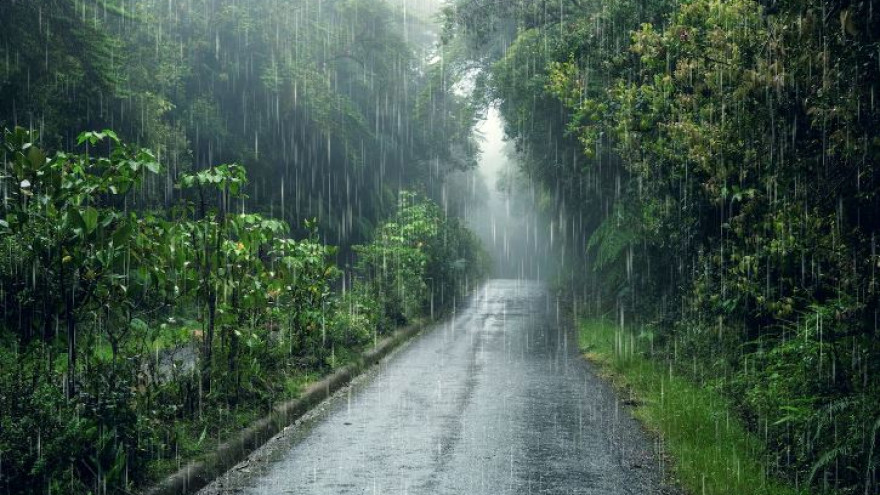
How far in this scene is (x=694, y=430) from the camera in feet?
25.7

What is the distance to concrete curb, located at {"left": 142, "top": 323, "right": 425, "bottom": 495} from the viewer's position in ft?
A: 19.3

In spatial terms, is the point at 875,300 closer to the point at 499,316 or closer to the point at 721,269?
the point at 721,269

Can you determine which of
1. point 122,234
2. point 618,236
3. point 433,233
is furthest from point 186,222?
point 433,233

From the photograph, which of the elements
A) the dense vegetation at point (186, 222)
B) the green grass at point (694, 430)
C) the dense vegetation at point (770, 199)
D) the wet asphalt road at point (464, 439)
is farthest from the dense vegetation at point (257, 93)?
the green grass at point (694, 430)

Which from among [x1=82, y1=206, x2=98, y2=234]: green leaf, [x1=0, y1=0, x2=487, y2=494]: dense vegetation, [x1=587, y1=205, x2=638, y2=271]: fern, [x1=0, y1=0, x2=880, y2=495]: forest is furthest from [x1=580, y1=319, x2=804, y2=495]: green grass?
[x1=82, y1=206, x2=98, y2=234]: green leaf

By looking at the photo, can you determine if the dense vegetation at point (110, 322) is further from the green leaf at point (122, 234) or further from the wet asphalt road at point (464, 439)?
the wet asphalt road at point (464, 439)

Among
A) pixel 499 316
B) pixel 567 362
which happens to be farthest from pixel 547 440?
pixel 499 316

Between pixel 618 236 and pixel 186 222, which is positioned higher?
pixel 618 236

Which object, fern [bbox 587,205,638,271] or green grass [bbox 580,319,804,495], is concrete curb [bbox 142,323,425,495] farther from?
fern [bbox 587,205,638,271]

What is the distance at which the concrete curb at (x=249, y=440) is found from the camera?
5.89m

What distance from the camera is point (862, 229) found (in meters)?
6.24

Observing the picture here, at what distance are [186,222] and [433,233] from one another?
1795cm

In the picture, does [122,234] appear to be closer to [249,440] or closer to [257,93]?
[249,440]

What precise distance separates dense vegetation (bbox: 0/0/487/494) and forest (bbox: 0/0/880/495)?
4 centimetres
